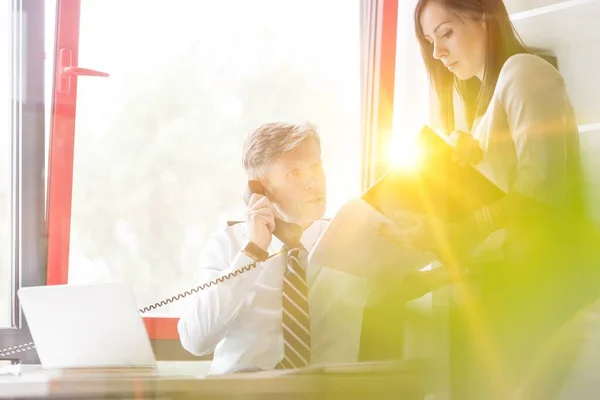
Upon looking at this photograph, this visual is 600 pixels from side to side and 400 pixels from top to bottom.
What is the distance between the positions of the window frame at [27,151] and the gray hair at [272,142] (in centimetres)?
73

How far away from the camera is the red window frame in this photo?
7.16ft

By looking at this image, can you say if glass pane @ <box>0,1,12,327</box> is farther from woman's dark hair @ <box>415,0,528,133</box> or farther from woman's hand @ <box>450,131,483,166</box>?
woman's hand @ <box>450,131,483,166</box>

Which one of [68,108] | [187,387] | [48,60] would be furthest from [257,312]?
[48,60]

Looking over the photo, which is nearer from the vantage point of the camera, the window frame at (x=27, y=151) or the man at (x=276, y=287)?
the man at (x=276, y=287)

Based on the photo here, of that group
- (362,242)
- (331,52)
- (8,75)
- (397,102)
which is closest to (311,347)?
(362,242)

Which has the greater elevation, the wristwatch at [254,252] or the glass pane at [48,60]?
the glass pane at [48,60]

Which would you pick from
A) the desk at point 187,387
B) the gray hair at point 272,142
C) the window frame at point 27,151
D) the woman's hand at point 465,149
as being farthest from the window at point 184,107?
the desk at point 187,387

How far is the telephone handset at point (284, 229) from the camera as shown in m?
1.82

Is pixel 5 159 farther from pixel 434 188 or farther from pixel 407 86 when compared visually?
pixel 434 188

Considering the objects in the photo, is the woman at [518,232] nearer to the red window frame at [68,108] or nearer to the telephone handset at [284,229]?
the telephone handset at [284,229]

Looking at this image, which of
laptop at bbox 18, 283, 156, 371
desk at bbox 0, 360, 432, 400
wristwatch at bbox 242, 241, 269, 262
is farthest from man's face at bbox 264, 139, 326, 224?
desk at bbox 0, 360, 432, 400

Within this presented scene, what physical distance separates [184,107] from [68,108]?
0.34 m

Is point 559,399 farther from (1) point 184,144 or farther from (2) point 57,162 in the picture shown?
(2) point 57,162

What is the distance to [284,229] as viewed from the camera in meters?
1.82
